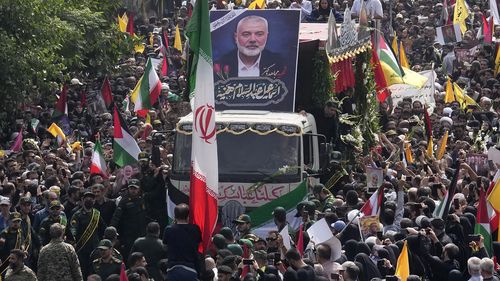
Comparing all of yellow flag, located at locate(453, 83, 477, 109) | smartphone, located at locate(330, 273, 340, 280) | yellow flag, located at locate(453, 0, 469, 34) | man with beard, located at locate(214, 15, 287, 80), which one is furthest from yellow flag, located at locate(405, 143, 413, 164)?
yellow flag, located at locate(453, 0, 469, 34)

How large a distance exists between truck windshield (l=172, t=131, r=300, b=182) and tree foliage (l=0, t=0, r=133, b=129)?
810cm

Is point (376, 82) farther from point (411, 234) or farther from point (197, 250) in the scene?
point (197, 250)

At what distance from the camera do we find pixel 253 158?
24188 millimetres

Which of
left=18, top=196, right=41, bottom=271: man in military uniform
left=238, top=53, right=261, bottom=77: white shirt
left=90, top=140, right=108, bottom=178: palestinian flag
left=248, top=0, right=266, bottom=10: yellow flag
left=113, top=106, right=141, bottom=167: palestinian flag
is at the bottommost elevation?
left=18, top=196, right=41, bottom=271: man in military uniform

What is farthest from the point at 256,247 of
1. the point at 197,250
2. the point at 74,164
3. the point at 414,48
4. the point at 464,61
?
the point at 414,48

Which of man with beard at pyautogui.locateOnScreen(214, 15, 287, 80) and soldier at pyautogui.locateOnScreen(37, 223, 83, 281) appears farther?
man with beard at pyautogui.locateOnScreen(214, 15, 287, 80)

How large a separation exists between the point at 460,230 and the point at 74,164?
8.17 meters

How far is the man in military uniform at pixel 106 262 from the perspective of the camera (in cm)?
2067

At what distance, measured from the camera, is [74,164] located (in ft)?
94.5

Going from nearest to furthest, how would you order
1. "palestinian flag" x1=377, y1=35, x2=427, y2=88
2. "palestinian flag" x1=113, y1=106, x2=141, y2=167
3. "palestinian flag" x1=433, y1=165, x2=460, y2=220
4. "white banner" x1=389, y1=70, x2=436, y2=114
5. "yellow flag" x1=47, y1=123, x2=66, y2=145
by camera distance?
1. "palestinian flag" x1=433, y1=165, x2=460, y2=220
2. "palestinian flag" x1=113, y1=106, x2=141, y2=167
3. "yellow flag" x1=47, y1=123, x2=66, y2=145
4. "palestinian flag" x1=377, y1=35, x2=427, y2=88
5. "white banner" x1=389, y1=70, x2=436, y2=114

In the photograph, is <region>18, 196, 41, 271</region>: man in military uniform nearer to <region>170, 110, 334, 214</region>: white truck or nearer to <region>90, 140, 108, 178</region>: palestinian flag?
<region>170, 110, 334, 214</region>: white truck

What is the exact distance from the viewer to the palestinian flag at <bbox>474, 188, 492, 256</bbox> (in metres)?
22.3

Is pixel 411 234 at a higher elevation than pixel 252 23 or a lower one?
lower

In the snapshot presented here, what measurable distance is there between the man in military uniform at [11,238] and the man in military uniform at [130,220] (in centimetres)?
156
